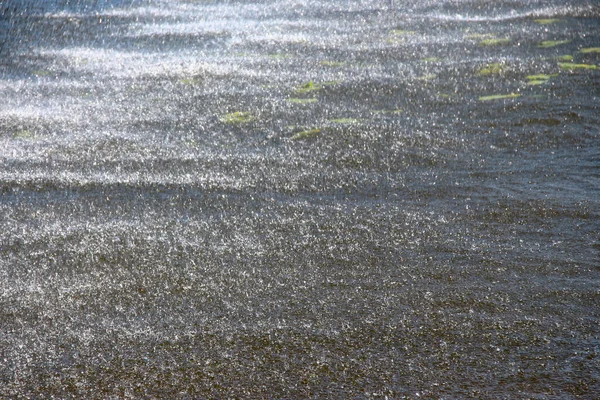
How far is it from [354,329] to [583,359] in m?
0.73

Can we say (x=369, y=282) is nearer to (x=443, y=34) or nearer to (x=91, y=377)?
(x=91, y=377)

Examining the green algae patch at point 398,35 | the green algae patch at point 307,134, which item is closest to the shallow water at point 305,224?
the green algae patch at point 307,134

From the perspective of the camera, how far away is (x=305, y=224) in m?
3.36

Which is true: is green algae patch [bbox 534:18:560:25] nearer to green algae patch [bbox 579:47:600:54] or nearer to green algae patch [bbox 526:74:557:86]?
green algae patch [bbox 579:47:600:54]

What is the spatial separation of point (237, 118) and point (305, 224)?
169 centimetres

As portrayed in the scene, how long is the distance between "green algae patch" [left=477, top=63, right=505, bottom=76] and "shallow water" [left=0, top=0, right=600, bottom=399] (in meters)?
0.03

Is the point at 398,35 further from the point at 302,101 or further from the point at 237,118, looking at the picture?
the point at 237,118

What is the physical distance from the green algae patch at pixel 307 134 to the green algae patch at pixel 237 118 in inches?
17.2

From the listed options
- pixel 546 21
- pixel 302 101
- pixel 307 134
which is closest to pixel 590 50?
pixel 546 21

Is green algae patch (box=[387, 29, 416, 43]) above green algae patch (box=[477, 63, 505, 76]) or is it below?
above

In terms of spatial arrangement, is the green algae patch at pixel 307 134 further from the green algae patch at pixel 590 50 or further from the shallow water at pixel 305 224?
the green algae patch at pixel 590 50

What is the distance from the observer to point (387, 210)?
346cm

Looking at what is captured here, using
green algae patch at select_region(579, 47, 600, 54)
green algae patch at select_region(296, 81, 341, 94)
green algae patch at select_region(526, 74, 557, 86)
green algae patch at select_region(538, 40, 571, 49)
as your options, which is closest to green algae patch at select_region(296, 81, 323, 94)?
green algae patch at select_region(296, 81, 341, 94)

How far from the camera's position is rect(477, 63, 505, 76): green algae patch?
18.6 ft
